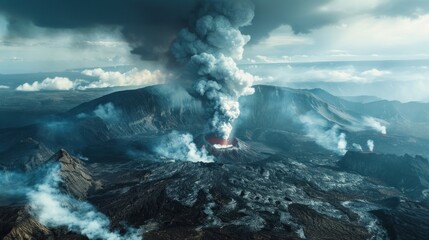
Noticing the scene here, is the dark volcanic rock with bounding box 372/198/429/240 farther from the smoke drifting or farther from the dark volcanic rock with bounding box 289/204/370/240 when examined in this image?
the smoke drifting

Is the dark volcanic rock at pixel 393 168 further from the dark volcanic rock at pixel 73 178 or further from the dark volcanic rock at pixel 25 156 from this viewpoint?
the dark volcanic rock at pixel 25 156

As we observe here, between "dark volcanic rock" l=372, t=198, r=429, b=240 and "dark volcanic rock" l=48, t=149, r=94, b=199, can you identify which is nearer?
"dark volcanic rock" l=372, t=198, r=429, b=240

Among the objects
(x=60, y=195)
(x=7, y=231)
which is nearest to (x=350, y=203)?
(x=60, y=195)

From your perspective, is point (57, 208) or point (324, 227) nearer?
point (324, 227)

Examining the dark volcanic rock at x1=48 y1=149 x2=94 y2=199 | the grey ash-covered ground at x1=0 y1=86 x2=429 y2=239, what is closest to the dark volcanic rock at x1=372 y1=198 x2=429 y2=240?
the grey ash-covered ground at x1=0 y1=86 x2=429 y2=239

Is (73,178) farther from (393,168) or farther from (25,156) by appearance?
(393,168)

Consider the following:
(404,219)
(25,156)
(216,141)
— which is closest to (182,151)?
(216,141)
